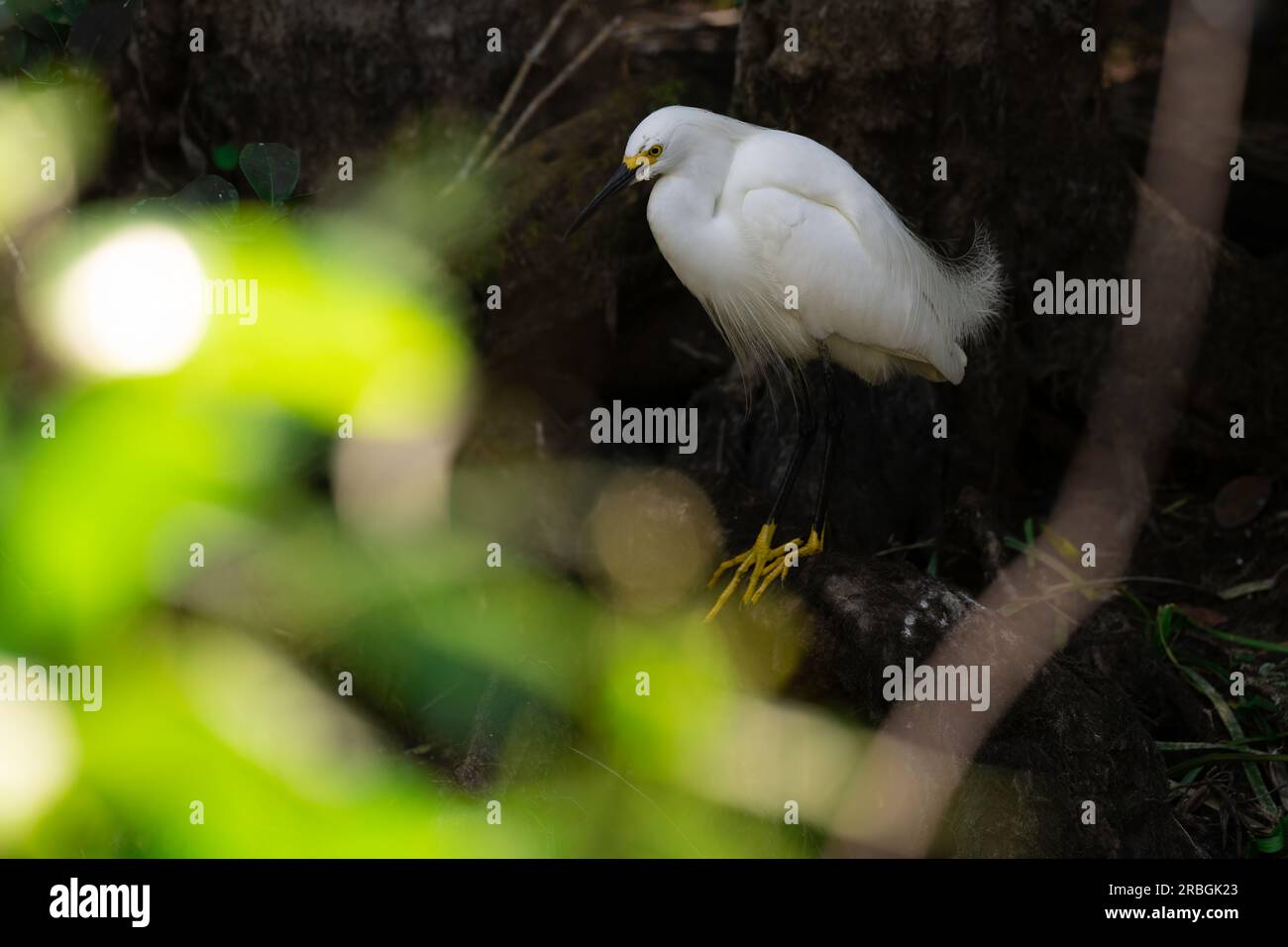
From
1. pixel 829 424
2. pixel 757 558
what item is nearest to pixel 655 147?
pixel 829 424

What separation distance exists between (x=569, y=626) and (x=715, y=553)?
0.48 meters

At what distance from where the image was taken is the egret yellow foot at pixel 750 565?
11.2 ft

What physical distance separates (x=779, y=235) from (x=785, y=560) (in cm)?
87

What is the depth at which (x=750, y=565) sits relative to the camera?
11.6 ft

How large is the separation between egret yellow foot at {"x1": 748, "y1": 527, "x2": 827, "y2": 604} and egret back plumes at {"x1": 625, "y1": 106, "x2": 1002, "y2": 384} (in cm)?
59

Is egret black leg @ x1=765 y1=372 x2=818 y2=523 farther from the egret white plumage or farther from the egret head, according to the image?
the egret head

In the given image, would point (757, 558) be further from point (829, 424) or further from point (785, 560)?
point (829, 424)

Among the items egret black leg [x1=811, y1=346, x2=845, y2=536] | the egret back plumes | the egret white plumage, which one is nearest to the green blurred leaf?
the egret white plumage

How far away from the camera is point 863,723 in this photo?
3.11 m

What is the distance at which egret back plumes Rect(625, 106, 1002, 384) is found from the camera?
3447 millimetres

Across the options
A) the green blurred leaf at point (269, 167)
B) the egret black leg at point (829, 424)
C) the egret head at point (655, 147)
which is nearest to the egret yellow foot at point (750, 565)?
the egret black leg at point (829, 424)

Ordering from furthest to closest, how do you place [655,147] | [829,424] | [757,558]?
1. [829,424]
2. [757,558]
3. [655,147]

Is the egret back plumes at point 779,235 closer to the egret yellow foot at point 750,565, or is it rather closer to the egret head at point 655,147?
the egret head at point 655,147

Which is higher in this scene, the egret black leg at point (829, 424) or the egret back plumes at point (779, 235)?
the egret back plumes at point (779, 235)
